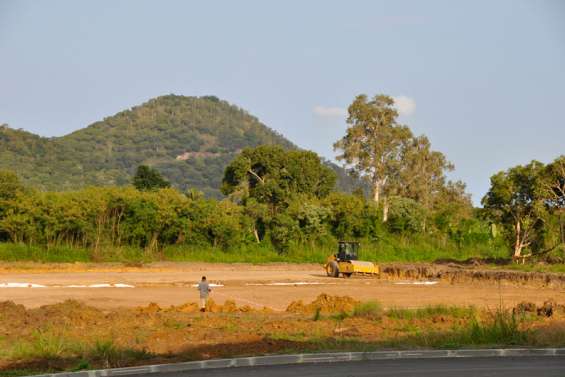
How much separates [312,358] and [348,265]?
104 ft

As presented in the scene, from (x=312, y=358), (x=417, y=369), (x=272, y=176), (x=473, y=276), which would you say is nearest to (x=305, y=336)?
Result: (x=312, y=358)

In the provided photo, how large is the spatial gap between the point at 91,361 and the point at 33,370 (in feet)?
3.94

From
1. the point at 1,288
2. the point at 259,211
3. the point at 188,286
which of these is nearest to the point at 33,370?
the point at 1,288

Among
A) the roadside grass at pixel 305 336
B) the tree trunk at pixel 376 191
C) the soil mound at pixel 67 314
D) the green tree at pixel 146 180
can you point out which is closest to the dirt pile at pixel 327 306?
the roadside grass at pixel 305 336

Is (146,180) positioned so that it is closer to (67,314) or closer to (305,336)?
(67,314)

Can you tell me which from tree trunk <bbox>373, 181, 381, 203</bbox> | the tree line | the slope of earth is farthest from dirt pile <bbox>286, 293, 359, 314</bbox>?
tree trunk <bbox>373, 181, 381, 203</bbox>

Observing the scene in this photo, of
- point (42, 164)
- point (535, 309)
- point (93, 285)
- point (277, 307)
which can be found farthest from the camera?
point (42, 164)

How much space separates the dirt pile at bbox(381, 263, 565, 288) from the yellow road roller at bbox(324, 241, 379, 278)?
12.9 ft

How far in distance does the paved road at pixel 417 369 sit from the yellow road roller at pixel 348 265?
103ft

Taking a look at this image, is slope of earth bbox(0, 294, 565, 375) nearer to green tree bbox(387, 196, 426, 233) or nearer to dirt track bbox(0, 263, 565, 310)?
dirt track bbox(0, 263, 565, 310)

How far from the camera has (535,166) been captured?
55.0 meters

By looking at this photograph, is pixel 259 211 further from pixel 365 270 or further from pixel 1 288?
pixel 1 288

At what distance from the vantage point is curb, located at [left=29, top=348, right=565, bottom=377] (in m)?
15.2

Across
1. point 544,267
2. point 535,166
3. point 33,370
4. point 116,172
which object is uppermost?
point 116,172
